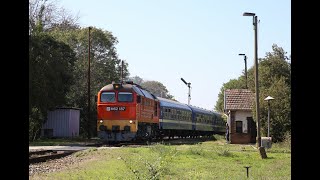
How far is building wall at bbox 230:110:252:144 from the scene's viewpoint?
34.2m

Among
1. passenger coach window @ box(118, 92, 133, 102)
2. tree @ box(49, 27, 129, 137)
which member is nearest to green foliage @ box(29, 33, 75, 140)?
passenger coach window @ box(118, 92, 133, 102)

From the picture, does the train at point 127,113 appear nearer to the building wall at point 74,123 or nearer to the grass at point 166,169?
the grass at point 166,169

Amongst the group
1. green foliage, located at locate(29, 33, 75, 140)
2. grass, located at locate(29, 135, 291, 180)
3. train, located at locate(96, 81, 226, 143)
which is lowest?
grass, located at locate(29, 135, 291, 180)

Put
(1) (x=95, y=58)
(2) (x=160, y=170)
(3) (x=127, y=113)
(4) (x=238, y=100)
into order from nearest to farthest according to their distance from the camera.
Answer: (2) (x=160, y=170) < (3) (x=127, y=113) < (4) (x=238, y=100) < (1) (x=95, y=58)

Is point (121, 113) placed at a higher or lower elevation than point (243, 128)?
higher

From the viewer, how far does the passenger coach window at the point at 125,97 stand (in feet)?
92.4

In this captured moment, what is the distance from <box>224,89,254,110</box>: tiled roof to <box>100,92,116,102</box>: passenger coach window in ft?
31.5

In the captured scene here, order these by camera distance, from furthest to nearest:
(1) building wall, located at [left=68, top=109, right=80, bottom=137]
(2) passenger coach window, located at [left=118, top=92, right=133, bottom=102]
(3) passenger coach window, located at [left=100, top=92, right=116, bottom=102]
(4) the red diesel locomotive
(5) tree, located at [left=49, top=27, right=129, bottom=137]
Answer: (5) tree, located at [left=49, top=27, right=129, bottom=137] < (1) building wall, located at [left=68, top=109, right=80, bottom=137] < (3) passenger coach window, located at [left=100, top=92, right=116, bottom=102] < (2) passenger coach window, located at [left=118, top=92, right=133, bottom=102] < (4) the red diesel locomotive

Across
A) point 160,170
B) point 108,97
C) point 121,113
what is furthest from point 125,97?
point 160,170

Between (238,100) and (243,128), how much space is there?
2152 mm

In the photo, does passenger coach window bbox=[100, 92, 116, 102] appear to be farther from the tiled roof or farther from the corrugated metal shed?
the corrugated metal shed

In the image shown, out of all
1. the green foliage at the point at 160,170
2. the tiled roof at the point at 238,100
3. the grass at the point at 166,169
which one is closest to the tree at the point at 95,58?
the tiled roof at the point at 238,100

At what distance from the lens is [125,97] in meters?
28.3

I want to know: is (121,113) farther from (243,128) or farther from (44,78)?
(44,78)
